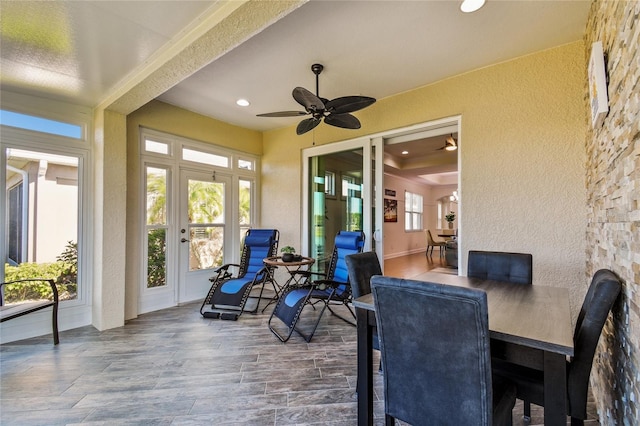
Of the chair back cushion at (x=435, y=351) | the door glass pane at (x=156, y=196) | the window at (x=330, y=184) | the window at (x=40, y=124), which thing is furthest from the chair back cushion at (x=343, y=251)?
the window at (x=40, y=124)

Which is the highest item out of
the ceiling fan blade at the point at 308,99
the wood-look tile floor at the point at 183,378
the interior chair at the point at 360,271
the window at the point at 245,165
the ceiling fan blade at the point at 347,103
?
A: the ceiling fan blade at the point at 308,99

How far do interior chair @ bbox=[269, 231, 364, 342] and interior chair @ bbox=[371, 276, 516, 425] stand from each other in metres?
1.76

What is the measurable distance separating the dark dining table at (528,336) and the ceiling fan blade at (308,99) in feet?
6.04

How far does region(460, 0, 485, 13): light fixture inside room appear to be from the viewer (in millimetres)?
2070

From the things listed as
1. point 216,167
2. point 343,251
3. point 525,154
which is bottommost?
point 343,251

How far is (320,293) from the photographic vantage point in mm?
3307

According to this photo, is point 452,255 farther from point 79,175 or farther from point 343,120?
point 79,175

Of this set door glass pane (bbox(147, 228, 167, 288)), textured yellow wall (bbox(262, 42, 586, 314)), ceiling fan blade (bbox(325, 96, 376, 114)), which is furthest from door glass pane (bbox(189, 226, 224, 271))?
textured yellow wall (bbox(262, 42, 586, 314))

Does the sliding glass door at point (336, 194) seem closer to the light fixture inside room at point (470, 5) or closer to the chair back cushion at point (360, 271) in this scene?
the chair back cushion at point (360, 271)

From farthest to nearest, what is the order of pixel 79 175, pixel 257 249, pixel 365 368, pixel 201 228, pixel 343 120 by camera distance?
1. pixel 201 228
2. pixel 257 249
3. pixel 79 175
4. pixel 343 120
5. pixel 365 368

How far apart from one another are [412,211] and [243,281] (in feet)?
26.5

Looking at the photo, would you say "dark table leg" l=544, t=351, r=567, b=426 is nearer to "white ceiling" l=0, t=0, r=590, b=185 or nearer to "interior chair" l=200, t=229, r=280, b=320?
"white ceiling" l=0, t=0, r=590, b=185

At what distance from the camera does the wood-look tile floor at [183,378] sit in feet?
6.03

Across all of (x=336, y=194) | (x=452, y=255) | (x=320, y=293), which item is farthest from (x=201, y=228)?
(x=452, y=255)
